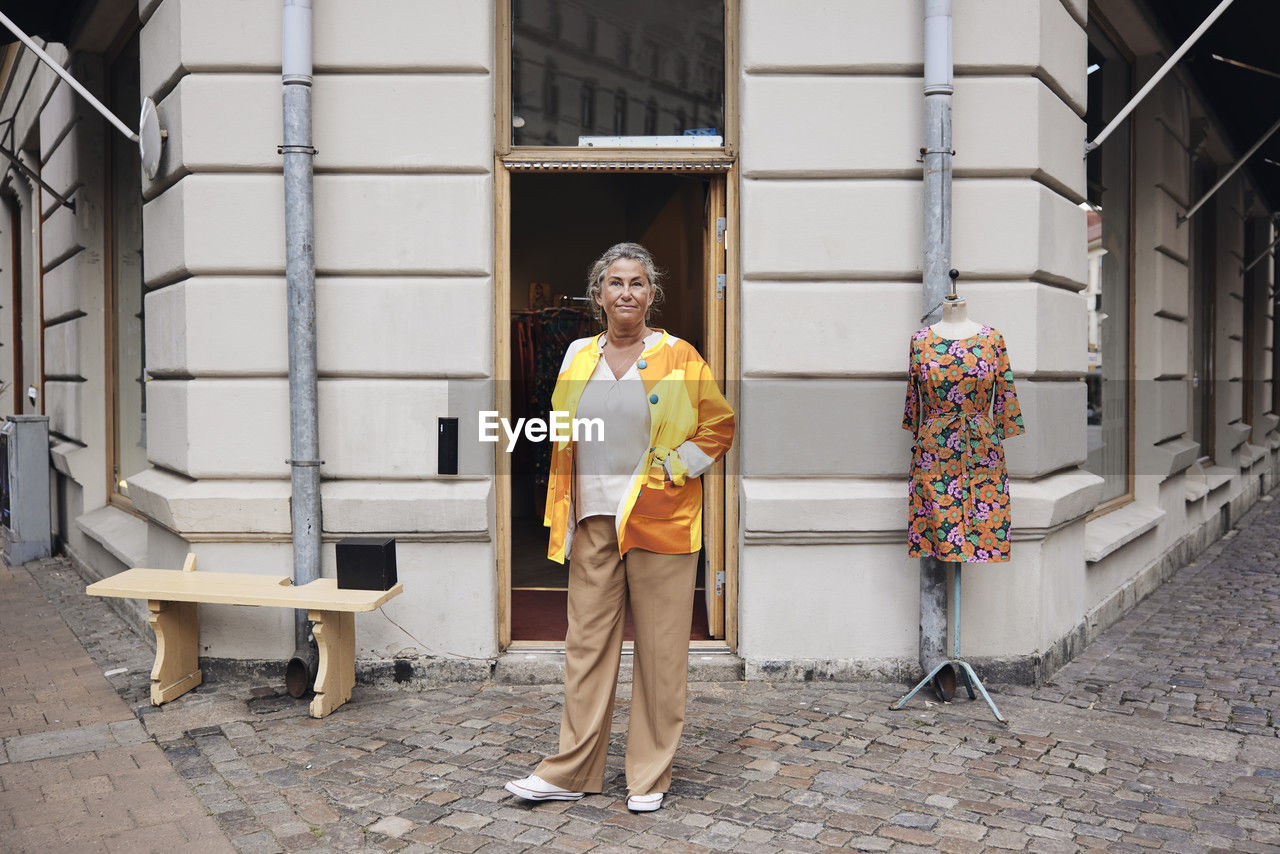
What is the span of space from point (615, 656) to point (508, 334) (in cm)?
213

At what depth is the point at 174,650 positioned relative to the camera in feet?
18.0

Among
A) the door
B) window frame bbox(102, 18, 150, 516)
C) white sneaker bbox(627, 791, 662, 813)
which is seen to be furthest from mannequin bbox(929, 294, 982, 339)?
window frame bbox(102, 18, 150, 516)

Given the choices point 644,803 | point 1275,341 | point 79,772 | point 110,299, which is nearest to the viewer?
point 644,803

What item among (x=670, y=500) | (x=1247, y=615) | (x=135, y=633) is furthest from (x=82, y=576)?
(x=1247, y=615)

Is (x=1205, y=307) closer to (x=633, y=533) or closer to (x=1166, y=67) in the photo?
(x=1166, y=67)

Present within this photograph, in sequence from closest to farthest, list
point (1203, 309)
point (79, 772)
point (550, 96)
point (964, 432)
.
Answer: point (79, 772), point (964, 432), point (550, 96), point (1203, 309)

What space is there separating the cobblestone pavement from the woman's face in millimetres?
1827

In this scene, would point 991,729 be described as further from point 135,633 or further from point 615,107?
point 135,633

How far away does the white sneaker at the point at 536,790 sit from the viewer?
13.4 feet

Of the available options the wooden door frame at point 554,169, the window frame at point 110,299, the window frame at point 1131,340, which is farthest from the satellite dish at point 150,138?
the window frame at point 1131,340

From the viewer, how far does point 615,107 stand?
589 centimetres

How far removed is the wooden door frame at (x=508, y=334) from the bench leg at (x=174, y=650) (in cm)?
155

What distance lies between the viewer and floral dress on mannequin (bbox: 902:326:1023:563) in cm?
508

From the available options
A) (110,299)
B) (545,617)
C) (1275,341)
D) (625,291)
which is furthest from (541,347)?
(1275,341)
